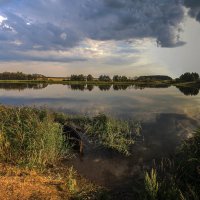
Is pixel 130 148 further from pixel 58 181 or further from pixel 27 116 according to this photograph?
pixel 58 181

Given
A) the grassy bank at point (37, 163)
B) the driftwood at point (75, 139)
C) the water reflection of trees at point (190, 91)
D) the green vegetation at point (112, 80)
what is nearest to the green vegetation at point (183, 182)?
the grassy bank at point (37, 163)

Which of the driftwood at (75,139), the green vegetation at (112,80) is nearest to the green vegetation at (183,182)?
the driftwood at (75,139)

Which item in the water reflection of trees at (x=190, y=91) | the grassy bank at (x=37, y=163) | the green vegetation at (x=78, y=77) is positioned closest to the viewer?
the grassy bank at (x=37, y=163)

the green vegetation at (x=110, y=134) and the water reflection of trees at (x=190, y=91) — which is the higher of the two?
the green vegetation at (x=110, y=134)

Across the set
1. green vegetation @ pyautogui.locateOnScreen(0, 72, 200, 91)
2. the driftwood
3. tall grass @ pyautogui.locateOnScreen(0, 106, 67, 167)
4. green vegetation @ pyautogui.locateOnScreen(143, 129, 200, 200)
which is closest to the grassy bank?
tall grass @ pyautogui.locateOnScreen(0, 106, 67, 167)

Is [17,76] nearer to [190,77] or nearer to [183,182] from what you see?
[190,77]

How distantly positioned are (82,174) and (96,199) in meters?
5.09

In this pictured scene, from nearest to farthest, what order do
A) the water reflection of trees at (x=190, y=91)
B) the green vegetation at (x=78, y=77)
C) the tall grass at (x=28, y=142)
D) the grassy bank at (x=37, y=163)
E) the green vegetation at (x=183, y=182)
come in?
the green vegetation at (x=183, y=182) < the grassy bank at (x=37, y=163) < the tall grass at (x=28, y=142) < the water reflection of trees at (x=190, y=91) < the green vegetation at (x=78, y=77)

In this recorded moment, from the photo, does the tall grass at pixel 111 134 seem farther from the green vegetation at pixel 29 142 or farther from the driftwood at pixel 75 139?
the green vegetation at pixel 29 142

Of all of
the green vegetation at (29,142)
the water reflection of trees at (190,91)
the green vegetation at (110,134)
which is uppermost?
the green vegetation at (29,142)

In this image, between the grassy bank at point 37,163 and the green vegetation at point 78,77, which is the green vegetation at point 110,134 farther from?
the green vegetation at point 78,77

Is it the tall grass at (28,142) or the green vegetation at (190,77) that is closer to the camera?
the tall grass at (28,142)

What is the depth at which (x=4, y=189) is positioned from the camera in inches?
506

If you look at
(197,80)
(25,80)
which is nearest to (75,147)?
(197,80)
